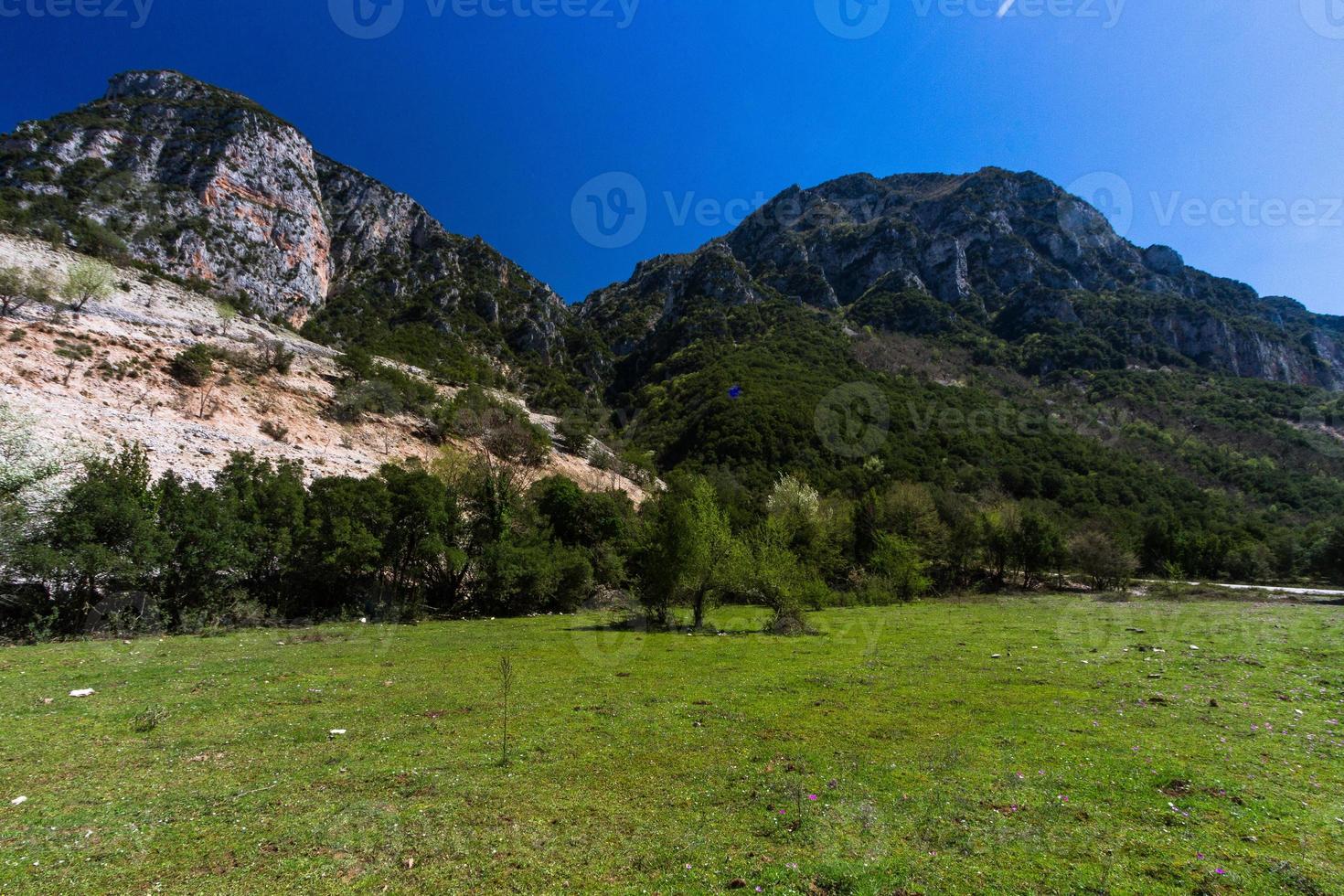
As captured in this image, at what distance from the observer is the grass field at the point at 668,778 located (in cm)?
508

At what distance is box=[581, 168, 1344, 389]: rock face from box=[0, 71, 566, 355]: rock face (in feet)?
193

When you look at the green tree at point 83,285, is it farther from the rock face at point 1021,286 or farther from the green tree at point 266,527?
the rock face at point 1021,286

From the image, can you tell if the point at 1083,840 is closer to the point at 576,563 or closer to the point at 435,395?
the point at 576,563

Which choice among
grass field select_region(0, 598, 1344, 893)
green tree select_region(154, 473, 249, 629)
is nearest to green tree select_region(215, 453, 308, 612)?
green tree select_region(154, 473, 249, 629)

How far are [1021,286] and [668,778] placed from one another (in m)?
200

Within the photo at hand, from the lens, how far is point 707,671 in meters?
15.5

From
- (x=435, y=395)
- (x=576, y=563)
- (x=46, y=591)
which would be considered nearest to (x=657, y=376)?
(x=435, y=395)

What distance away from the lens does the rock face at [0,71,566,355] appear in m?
73.0

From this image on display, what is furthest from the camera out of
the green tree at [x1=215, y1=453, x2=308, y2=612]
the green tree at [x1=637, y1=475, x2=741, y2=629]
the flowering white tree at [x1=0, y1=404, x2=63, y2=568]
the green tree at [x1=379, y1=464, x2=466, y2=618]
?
the green tree at [x1=379, y1=464, x2=466, y2=618]

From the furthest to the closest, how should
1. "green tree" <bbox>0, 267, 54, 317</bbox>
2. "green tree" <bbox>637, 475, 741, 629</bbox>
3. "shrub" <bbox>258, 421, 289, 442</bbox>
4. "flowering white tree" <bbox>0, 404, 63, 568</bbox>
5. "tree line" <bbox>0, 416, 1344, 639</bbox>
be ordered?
"shrub" <bbox>258, 421, 289, 442</bbox>, "green tree" <bbox>0, 267, 54, 317</bbox>, "green tree" <bbox>637, 475, 741, 629</bbox>, "tree line" <bbox>0, 416, 1344, 639</bbox>, "flowering white tree" <bbox>0, 404, 63, 568</bbox>

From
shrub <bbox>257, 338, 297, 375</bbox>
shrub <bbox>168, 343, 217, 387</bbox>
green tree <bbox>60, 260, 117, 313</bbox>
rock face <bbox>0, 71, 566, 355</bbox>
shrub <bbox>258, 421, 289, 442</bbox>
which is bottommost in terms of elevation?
shrub <bbox>258, 421, 289, 442</bbox>

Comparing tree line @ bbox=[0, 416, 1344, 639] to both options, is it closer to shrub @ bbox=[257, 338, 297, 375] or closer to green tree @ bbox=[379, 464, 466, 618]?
green tree @ bbox=[379, 464, 466, 618]

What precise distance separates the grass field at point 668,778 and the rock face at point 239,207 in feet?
285

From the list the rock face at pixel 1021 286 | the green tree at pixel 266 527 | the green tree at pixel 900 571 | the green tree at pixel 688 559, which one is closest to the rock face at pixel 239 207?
the rock face at pixel 1021 286
